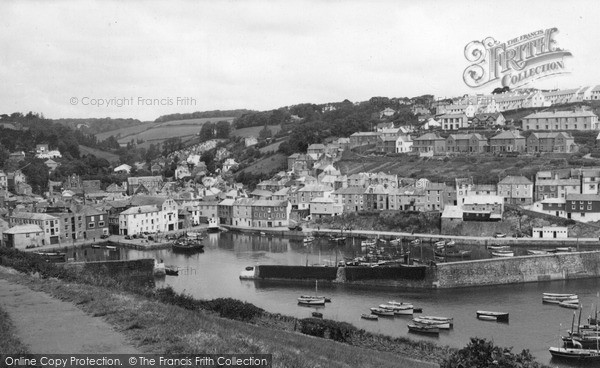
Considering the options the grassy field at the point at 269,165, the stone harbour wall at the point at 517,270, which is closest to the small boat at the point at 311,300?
the stone harbour wall at the point at 517,270

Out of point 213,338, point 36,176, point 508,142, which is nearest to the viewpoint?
point 213,338

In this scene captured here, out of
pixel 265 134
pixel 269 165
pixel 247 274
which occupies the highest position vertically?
pixel 265 134

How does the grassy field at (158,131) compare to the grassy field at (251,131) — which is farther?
the grassy field at (158,131)

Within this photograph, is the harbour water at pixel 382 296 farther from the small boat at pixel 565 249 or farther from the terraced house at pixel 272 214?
the terraced house at pixel 272 214

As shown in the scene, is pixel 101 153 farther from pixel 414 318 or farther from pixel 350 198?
pixel 414 318

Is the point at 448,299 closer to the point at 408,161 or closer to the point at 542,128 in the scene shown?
the point at 408,161

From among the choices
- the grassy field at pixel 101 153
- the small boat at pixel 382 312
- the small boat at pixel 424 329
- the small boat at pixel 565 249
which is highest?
the grassy field at pixel 101 153

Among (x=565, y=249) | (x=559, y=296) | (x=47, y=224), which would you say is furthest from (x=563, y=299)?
(x=47, y=224)
